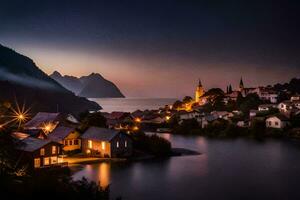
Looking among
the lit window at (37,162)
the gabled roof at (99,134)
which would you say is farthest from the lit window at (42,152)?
the gabled roof at (99,134)

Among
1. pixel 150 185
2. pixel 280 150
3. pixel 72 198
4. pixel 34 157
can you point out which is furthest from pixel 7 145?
pixel 280 150

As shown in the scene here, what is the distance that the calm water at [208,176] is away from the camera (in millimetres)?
26031

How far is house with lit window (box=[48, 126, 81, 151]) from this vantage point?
122ft

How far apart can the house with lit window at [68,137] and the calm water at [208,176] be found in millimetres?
6007

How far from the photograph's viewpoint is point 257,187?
90.8ft

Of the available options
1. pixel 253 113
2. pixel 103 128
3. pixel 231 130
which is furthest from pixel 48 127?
pixel 253 113

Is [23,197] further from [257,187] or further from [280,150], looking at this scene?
[280,150]

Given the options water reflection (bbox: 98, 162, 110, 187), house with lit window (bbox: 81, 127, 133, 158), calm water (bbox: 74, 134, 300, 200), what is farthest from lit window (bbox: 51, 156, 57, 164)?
house with lit window (bbox: 81, 127, 133, 158)

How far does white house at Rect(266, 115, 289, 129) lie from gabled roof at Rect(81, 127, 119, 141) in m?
33.2

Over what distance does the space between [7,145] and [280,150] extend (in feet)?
111

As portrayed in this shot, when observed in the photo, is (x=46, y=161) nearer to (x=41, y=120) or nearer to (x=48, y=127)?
(x=48, y=127)

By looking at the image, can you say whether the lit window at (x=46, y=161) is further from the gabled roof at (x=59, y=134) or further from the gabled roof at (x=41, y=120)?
the gabled roof at (x=41, y=120)

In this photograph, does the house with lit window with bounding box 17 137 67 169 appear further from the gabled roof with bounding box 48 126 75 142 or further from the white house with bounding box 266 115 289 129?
the white house with bounding box 266 115 289 129

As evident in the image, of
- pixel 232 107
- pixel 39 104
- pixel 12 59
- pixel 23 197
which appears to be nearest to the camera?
pixel 23 197
